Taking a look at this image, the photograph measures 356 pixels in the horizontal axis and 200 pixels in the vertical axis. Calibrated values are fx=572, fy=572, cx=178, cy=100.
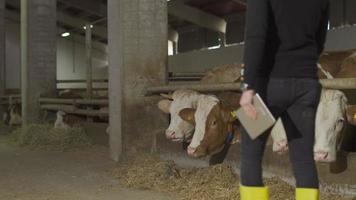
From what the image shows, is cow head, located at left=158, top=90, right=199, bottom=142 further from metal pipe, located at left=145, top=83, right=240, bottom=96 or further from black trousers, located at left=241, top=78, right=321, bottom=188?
black trousers, located at left=241, top=78, right=321, bottom=188

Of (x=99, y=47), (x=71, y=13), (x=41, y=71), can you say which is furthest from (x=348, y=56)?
(x=99, y=47)

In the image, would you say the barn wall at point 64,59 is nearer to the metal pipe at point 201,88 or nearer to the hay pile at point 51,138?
the hay pile at point 51,138

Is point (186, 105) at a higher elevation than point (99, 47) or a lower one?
lower

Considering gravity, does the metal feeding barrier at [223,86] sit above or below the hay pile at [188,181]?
above

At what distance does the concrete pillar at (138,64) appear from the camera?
21.2 ft

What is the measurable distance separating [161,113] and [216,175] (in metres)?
1.59

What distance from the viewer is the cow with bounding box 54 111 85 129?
9.44 meters

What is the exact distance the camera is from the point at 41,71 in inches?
406

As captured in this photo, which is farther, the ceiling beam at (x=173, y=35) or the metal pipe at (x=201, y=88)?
the ceiling beam at (x=173, y=35)

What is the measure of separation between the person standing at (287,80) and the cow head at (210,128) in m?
2.35

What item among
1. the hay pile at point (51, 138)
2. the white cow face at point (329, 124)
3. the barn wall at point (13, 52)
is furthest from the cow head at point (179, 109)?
the barn wall at point (13, 52)

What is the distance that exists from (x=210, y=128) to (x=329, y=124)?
123 centimetres

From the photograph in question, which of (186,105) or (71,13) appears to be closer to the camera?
(186,105)

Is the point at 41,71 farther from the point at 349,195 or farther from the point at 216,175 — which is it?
the point at 349,195
